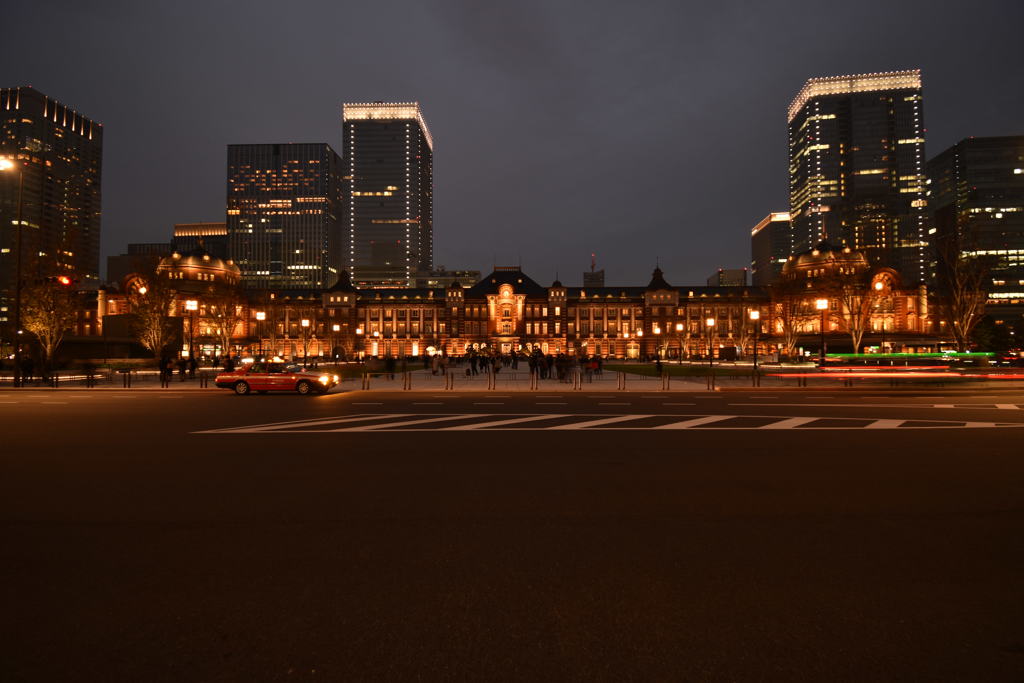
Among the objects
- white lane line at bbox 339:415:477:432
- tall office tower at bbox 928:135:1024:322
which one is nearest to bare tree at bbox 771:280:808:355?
tall office tower at bbox 928:135:1024:322

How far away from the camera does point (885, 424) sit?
14680mm

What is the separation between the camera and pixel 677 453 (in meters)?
10.6

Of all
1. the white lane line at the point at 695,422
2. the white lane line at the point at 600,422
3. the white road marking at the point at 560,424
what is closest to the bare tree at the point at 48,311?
the white road marking at the point at 560,424

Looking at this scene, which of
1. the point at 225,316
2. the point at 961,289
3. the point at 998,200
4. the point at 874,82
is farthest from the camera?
the point at 874,82

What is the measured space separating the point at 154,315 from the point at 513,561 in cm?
6091

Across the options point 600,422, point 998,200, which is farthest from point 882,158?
point 600,422

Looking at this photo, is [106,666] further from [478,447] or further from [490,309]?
[490,309]

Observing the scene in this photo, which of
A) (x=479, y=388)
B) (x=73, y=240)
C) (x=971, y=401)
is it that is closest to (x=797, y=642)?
(x=971, y=401)

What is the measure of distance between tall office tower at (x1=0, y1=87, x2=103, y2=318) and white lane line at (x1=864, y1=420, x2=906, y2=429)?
5681 cm

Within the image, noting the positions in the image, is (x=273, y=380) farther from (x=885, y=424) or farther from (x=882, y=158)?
(x=882, y=158)

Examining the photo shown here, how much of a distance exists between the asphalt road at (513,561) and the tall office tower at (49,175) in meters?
51.9

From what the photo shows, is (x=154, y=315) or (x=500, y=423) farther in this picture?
(x=154, y=315)

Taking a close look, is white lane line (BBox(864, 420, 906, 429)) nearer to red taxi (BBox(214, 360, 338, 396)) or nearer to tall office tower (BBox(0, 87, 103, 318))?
red taxi (BBox(214, 360, 338, 396))

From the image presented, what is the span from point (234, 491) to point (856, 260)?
126 meters
